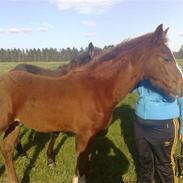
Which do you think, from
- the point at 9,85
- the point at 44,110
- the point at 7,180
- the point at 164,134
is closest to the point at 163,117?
the point at 164,134

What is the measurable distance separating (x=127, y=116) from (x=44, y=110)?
5.55m

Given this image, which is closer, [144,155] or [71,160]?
[144,155]

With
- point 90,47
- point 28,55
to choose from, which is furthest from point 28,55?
point 90,47

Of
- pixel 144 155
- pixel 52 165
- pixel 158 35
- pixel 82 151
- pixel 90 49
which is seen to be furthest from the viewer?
pixel 90 49

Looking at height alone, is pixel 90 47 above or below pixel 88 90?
above

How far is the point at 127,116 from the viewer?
9.94m

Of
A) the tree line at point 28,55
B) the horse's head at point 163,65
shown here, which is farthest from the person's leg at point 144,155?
the tree line at point 28,55

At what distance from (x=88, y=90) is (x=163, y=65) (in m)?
1.03

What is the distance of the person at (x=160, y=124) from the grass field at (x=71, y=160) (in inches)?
51.1

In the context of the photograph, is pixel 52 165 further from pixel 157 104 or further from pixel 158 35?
pixel 158 35

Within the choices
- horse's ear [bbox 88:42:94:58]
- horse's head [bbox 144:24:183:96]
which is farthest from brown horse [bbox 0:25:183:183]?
horse's ear [bbox 88:42:94:58]

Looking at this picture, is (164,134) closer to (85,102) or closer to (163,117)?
(163,117)

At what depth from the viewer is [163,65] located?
4145 mm

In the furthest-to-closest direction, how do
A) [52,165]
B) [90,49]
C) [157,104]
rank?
[90,49] → [52,165] → [157,104]
